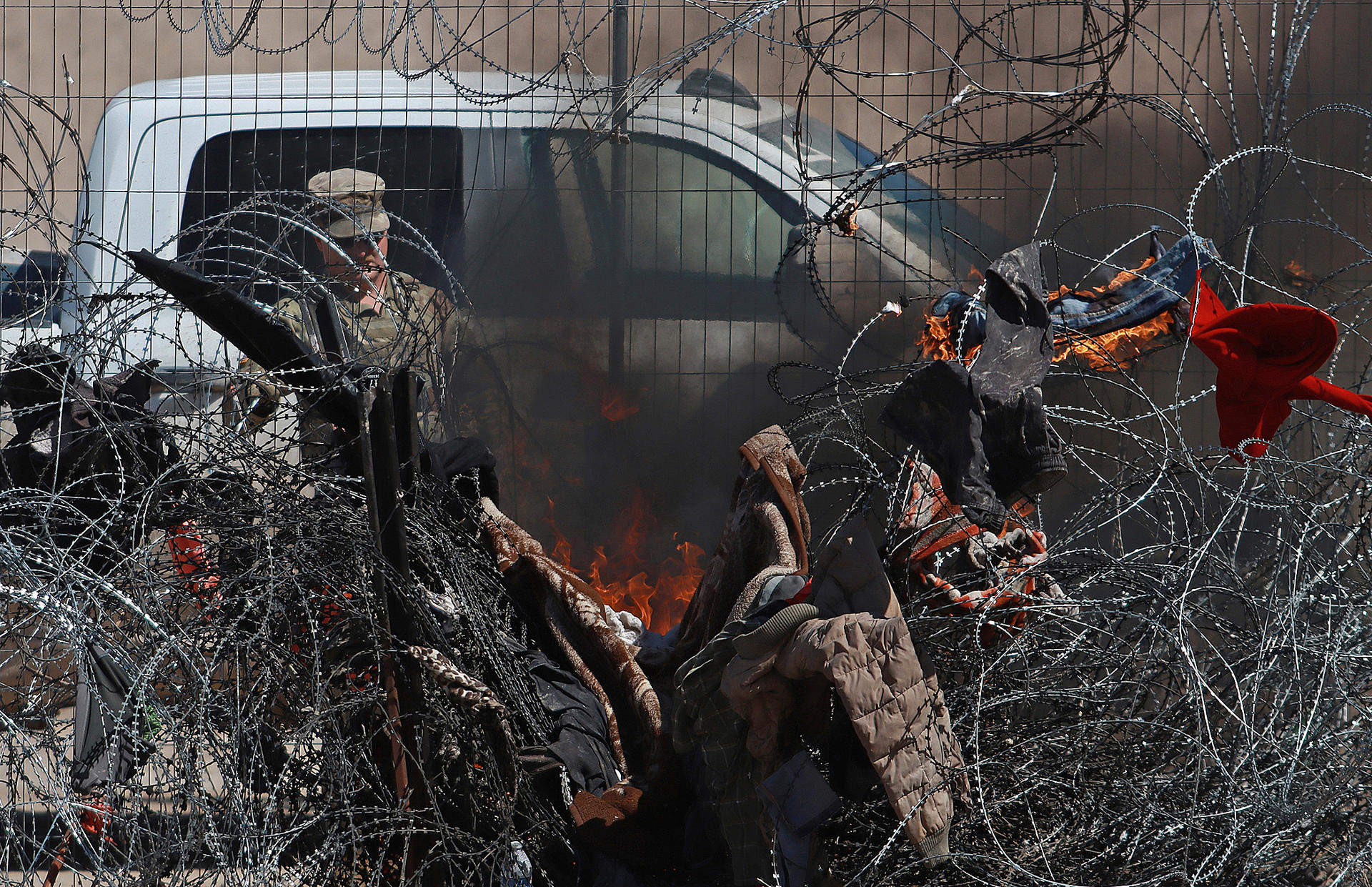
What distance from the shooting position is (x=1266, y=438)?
257cm

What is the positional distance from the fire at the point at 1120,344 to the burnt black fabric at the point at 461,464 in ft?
6.25

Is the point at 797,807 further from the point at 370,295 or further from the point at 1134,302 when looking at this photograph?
the point at 370,295

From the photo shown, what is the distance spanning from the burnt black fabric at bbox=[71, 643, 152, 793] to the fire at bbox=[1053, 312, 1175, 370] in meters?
2.88

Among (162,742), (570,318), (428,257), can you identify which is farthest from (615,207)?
(162,742)

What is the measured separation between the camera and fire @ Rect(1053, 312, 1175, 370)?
12.9 ft

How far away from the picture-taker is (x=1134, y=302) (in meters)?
3.91

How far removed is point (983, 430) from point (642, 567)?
2.68 metres

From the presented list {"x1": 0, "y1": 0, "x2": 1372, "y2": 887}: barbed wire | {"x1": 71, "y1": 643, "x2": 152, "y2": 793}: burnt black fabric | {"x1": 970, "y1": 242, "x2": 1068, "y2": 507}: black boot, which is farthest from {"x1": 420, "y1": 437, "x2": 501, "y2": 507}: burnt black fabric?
{"x1": 970, "y1": 242, "x2": 1068, "y2": 507}: black boot

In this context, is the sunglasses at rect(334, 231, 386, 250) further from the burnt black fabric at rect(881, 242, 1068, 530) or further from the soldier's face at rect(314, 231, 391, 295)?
the burnt black fabric at rect(881, 242, 1068, 530)

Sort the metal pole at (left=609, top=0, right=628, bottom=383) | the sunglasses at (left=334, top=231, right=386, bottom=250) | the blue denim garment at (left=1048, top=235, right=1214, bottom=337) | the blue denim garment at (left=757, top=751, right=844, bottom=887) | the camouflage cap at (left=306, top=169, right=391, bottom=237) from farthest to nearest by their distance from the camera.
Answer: the metal pole at (left=609, top=0, right=628, bottom=383) < the camouflage cap at (left=306, top=169, right=391, bottom=237) < the sunglasses at (left=334, top=231, right=386, bottom=250) < the blue denim garment at (left=1048, top=235, right=1214, bottom=337) < the blue denim garment at (left=757, top=751, right=844, bottom=887)

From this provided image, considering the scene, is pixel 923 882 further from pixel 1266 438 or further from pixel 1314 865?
pixel 1266 438

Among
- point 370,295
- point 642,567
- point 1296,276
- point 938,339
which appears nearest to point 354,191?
point 370,295

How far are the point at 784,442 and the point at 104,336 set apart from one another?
1.86 meters

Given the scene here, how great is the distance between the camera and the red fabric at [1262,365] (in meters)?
2.47
